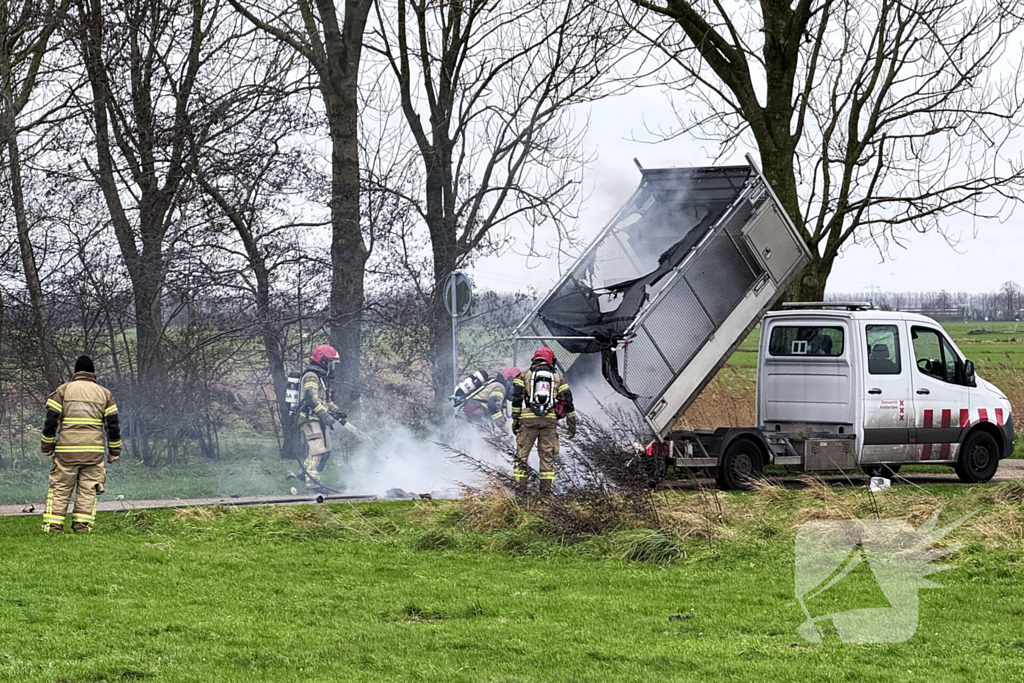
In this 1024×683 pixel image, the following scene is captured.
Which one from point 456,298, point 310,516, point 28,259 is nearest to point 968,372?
point 456,298

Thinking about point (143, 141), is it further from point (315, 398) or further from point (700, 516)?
point (700, 516)

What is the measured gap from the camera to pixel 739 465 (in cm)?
1523

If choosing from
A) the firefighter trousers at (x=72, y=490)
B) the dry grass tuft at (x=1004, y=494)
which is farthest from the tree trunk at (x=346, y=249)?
the dry grass tuft at (x=1004, y=494)

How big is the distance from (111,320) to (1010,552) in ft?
42.2

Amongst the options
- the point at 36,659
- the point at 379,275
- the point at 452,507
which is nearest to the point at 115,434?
the point at 452,507

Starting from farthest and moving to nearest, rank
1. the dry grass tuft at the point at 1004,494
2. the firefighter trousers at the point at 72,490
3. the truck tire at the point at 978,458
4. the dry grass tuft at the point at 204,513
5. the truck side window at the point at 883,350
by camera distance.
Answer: the truck tire at the point at 978,458 < the truck side window at the point at 883,350 < the dry grass tuft at the point at 204,513 < the dry grass tuft at the point at 1004,494 < the firefighter trousers at the point at 72,490

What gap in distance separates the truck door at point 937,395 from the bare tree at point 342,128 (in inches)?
334

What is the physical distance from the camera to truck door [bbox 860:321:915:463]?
15.6 metres

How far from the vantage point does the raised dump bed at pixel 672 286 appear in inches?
566

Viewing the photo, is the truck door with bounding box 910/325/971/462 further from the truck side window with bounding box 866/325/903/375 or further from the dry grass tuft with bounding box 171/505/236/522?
the dry grass tuft with bounding box 171/505/236/522

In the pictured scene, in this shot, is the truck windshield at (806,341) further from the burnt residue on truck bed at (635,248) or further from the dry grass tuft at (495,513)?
the dry grass tuft at (495,513)

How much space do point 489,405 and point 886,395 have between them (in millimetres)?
5258

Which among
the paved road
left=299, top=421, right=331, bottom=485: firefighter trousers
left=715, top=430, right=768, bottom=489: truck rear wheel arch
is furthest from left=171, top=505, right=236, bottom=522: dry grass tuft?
left=715, top=430, right=768, bottom=489: truck rear wheel arch

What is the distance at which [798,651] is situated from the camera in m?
7.02
